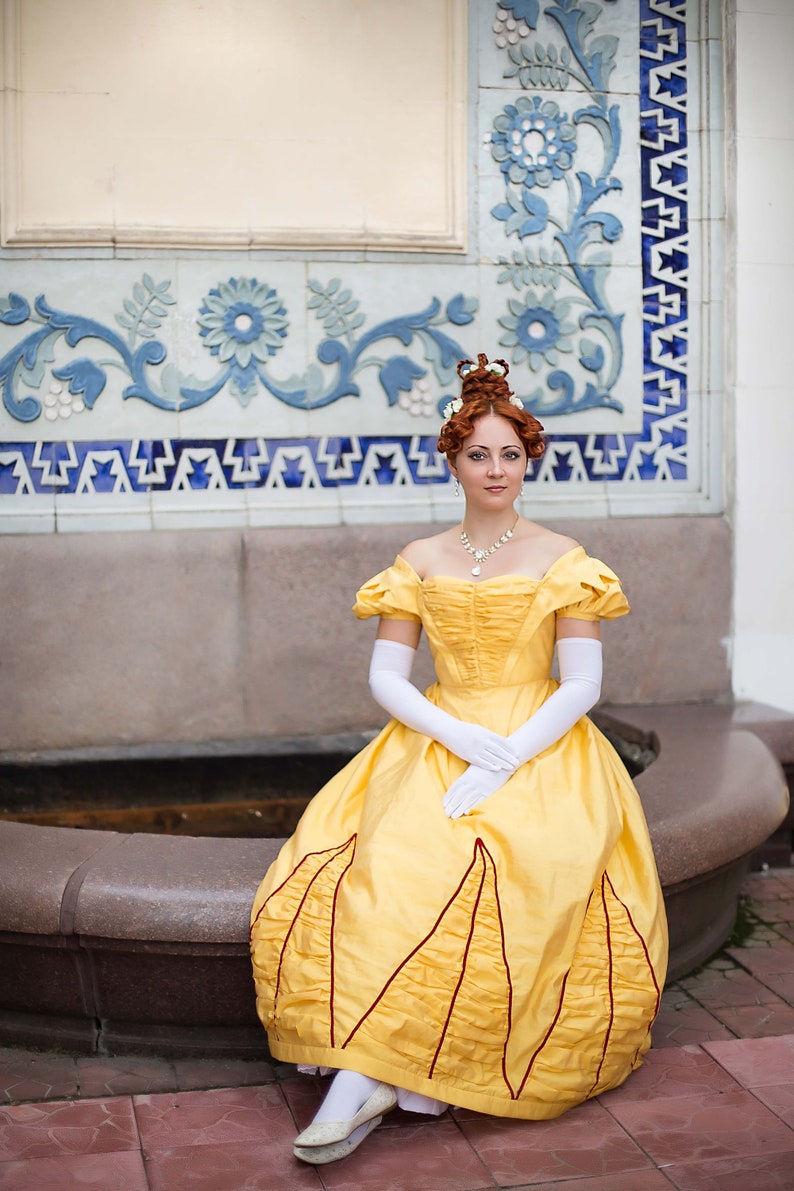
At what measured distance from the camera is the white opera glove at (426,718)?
265cm

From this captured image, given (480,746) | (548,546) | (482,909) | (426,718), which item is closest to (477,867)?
(482,909)

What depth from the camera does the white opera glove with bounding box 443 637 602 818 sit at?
8.61 ft

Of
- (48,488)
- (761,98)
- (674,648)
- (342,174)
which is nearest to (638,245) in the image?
(761,98)

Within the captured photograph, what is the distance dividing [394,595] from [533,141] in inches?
88.2

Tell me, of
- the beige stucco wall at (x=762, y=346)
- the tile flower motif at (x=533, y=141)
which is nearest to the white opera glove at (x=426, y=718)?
the beige stucco wall at (x=762, y=346)

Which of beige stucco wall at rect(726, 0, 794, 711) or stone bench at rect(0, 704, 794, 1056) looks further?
beige stucco wall at rect(726, 0, 794, 711)

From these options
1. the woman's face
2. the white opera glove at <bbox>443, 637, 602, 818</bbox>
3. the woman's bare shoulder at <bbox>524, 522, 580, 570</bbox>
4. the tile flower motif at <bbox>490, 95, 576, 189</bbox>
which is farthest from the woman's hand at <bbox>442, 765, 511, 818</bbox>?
the tile flower motif at <bbox>490, 95, 576, 189</bbox>

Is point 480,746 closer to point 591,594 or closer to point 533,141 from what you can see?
point 591,594

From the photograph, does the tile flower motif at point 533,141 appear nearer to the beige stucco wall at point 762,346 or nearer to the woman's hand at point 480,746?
the beige stucco wall at point 762,346

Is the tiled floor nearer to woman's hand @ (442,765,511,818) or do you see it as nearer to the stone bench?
the stone bench

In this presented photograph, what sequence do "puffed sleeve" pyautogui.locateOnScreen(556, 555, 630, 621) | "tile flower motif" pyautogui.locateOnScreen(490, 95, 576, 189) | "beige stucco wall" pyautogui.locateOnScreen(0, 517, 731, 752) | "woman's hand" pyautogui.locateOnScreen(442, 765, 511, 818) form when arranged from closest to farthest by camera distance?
"woman's hand" pyautogui.locateOnScreen(442, 765, 511, 818)
"puffed sleeve" pyautogui.locateOnScreen(556, 555, 630, 621)
"beige stucco wall" pyautogui.locateOnScreen(0, 517, 731, 752)
"tile flower motif" pyautogui.locateOnScreen(490, 95, 576, 189)

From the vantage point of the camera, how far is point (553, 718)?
2701 mm

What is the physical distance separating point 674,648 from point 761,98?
2001 millimetres

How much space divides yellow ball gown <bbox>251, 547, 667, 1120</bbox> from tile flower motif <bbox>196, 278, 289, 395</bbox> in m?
1.65
